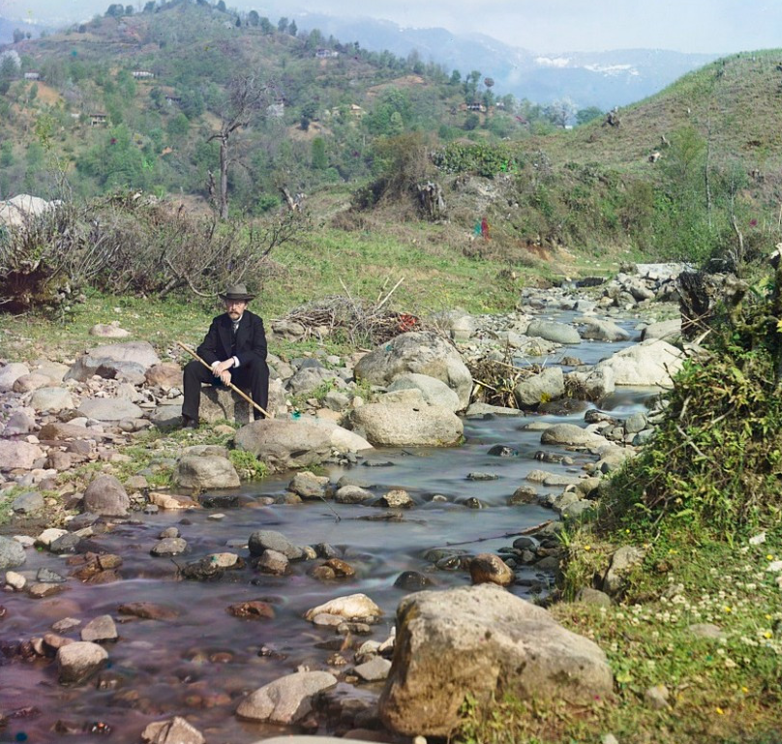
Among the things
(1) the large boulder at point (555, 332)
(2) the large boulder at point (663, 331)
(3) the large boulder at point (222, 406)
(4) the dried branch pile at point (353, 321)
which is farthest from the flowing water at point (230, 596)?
(1) the large boulder at point (555, 332)

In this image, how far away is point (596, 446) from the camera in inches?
Answer: 411

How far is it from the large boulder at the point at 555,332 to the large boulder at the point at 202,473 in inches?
427

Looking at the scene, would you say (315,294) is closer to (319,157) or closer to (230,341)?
(230,341)

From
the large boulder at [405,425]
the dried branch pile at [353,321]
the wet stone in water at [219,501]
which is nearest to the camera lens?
the wet stone in water at [219,501]

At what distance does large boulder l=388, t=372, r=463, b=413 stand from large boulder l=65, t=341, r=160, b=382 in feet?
9.87

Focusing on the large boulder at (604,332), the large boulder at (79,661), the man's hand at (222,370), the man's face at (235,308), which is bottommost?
the large boulder at (604,332)

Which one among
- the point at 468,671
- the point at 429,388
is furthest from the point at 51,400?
the point at 468,671

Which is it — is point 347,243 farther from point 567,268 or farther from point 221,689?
point 221,689

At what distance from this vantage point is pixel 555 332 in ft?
60.5

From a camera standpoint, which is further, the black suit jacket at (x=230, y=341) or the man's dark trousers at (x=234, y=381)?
the black suit jacket at (x=230, y=341)

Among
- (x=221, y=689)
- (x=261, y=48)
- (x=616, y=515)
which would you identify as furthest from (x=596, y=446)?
(x=261, y=48)

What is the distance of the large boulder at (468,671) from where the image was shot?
Answer: 3.89 m

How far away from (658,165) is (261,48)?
365 feet

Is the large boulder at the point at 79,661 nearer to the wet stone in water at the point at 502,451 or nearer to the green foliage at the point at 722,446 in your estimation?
the green foliage at the point at 722,446
